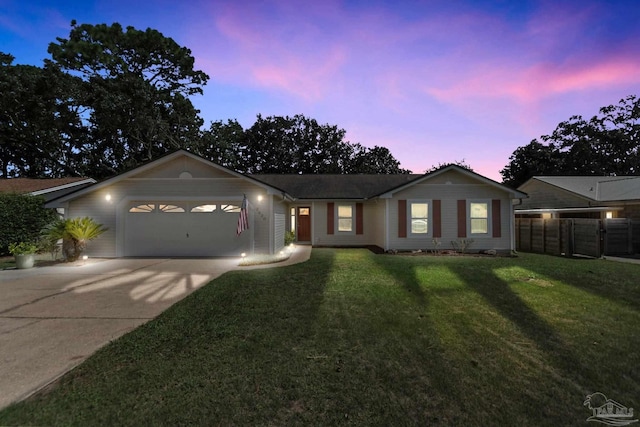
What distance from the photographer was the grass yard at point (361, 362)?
8.04 ft

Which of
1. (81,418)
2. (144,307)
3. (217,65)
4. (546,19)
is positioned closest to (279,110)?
(217,65)

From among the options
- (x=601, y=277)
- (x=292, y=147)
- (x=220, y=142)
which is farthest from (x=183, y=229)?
(x=292, y=147)

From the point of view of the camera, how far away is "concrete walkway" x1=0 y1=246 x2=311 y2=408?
324cm

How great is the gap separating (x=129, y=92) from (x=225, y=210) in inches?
835

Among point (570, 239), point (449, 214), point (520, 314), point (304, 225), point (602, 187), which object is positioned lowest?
point (520, 314)

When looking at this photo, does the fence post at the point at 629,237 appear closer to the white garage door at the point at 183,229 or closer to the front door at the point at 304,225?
the front door at the point at 304,225

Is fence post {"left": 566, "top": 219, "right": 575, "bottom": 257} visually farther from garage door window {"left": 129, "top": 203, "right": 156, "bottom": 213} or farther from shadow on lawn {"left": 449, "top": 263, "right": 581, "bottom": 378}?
garage door window {"left": 129, "top": 203, "right": 156, "bottom": 213}

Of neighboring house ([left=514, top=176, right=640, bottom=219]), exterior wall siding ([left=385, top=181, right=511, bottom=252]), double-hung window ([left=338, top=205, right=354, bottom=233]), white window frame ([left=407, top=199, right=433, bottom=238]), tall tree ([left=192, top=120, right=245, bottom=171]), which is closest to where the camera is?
exterior wall siding ([left=385, top=181, right=511, bottom=252])

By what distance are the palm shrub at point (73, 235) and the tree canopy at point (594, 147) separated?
149 ft

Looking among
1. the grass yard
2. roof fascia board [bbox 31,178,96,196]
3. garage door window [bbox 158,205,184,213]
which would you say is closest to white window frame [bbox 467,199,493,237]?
the grass yard

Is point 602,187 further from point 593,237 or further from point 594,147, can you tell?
point 594,147

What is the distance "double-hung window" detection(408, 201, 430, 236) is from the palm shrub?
1346 centimetres

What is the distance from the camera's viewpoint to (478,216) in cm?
1333

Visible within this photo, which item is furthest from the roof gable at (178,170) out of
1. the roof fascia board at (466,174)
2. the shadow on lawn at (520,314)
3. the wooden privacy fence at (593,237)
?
the wooden privacy fence at (593,237)
